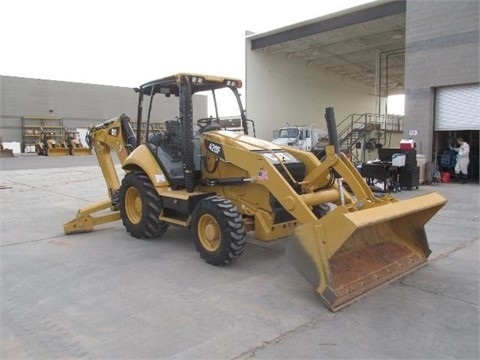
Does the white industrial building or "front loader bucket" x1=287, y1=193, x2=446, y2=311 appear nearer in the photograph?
"front loader bucket" x1=287, y1=193, x2=446, y2=311

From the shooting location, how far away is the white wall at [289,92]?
26875 mm

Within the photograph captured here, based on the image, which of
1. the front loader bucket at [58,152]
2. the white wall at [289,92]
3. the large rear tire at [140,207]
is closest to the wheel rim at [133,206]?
the large rear tire at [140,207]

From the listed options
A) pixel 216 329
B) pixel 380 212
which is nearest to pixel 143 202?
pixel 216 329

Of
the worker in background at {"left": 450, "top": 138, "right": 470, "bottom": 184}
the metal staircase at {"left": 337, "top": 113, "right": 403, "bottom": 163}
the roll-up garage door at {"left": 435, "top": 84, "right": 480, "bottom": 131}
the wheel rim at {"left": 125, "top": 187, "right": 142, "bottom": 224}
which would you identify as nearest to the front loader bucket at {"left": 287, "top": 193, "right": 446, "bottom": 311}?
the wheel rim at {"left": 125, "top": 187, "right": 142, "bottom": 224}

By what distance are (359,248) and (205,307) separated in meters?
1.84

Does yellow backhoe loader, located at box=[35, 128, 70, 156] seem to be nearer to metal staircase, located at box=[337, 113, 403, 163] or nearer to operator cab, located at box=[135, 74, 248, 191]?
metal staircase, located at box=[337, 113, 403, 163]

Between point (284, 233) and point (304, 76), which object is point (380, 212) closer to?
point (284, 233)

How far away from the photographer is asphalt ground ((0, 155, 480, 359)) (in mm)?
3316

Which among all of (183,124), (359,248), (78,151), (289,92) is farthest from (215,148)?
(78,151)

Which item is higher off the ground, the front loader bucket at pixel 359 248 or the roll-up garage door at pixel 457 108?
the roll-up garage door at pixel 457 108

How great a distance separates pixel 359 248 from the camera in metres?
4.79

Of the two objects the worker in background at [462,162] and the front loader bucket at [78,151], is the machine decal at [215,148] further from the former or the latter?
the front loader bucket at [78,151]

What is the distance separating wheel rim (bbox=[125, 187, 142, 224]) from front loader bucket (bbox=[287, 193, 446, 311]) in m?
3.28

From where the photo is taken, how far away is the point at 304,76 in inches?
1209
